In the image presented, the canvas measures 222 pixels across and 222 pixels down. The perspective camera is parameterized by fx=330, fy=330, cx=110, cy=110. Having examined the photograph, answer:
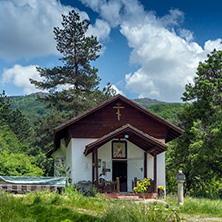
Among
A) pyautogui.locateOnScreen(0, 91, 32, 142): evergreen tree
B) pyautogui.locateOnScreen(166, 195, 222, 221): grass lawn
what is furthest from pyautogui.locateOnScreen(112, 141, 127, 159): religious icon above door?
pyautogui.locateOnScreen(0, 91, 32, 142): evergreen tree

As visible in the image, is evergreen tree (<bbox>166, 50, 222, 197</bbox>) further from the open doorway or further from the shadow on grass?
the shadow on grass

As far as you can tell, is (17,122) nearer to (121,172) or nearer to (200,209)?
(121,172)

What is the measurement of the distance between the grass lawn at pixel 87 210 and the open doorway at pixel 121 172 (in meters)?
5.28

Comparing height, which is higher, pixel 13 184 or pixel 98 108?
pixel 98 108

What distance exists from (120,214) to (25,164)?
1236cm

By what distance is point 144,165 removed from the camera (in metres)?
19.0

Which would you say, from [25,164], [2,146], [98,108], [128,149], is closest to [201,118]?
[128,149]

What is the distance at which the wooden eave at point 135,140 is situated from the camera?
684 inches

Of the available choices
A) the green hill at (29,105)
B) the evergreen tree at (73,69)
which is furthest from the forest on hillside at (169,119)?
the green hill at (29,105)

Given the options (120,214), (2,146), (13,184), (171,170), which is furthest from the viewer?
(2,146)

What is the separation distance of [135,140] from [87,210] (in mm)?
8116

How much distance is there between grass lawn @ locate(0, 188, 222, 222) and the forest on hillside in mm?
7240

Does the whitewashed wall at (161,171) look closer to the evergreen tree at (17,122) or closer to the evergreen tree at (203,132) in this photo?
the evergreen tree at (203,132)

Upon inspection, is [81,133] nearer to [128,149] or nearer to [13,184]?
[128,149]
